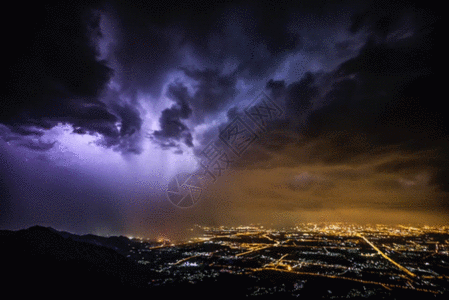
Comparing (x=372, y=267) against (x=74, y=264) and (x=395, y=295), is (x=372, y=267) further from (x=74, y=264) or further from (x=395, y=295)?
(x=74, y=264)

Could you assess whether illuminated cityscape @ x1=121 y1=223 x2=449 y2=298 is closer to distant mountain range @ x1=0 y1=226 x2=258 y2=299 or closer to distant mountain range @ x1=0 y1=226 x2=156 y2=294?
distant mountain range @ x1=0 y1=226 x2=258 y2=299

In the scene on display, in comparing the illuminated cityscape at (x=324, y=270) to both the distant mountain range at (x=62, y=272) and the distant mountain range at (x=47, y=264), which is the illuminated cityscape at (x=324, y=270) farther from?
the distant mountain range at (x=47, y=264)

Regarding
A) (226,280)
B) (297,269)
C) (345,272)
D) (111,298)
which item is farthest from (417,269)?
(111,298)

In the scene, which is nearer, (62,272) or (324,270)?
(62,272)

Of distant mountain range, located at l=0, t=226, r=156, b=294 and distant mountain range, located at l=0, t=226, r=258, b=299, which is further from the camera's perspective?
distant mountain range, located at l=0, t=226, r=156, b=294

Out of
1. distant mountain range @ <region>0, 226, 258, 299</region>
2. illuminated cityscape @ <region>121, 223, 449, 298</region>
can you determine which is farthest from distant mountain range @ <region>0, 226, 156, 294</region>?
illuminated cityscape @ <region>121, 223, 449, 298</region>

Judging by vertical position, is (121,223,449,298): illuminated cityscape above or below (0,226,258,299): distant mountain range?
below

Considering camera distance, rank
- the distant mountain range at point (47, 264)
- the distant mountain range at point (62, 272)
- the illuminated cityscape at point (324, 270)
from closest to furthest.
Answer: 1. the distant mountain range at point (62, 272)
2. the distant mountain range at point (47, 264)
3. the illuminated cityscape at point (324, 270)

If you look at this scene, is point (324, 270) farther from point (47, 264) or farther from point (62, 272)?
point (47, 264)

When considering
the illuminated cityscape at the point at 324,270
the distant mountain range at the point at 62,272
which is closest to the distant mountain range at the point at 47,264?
the distant mountain range at the point at 62,272

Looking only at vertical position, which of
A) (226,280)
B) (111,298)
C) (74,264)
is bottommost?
(226,280)

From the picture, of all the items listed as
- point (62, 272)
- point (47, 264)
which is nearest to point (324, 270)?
point (62, 272)
